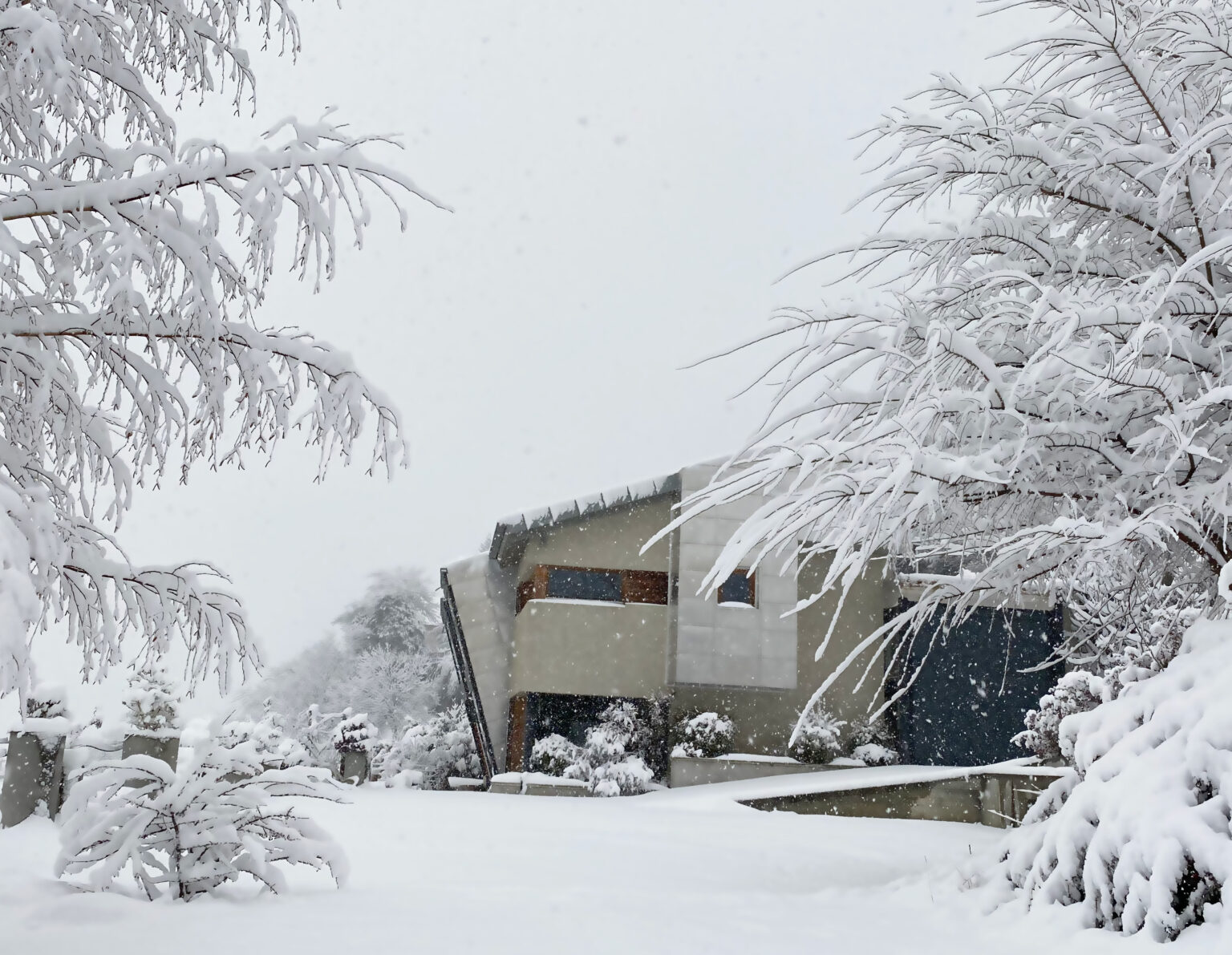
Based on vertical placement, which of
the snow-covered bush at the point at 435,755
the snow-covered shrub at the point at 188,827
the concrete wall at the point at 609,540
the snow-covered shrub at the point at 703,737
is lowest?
the snow-covered bush at the point at 435,755

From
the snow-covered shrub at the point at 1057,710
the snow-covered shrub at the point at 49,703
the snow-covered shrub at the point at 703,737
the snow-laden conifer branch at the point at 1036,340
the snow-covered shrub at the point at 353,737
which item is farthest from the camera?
the snow-covered shrub at the point at 703,737

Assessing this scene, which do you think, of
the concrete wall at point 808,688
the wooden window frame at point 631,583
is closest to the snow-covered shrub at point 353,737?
the wooden window frame at point 631,583

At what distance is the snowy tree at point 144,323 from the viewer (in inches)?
156

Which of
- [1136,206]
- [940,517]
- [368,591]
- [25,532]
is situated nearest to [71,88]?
[25,532]

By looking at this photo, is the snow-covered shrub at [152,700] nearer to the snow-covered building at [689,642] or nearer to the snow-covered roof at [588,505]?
the snow-covered building at [689,642]

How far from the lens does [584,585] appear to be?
20547 millimetres

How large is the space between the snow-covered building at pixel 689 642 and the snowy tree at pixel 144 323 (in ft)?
48.4

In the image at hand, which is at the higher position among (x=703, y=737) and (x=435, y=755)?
(x=703, y=737)

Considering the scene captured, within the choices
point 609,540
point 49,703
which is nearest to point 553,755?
point 609,540

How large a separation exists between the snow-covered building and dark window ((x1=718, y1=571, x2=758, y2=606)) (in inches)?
1.4

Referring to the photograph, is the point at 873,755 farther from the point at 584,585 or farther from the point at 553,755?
the point at 584,585

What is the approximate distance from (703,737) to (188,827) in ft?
47.4

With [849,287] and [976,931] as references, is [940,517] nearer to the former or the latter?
[849,287]

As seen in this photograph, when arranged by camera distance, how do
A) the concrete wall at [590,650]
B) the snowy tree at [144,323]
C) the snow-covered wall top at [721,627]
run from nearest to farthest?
the snowy tree at [144,323]
the snow-covered wall top at [721,627]
the concrete wall at [590,650]
